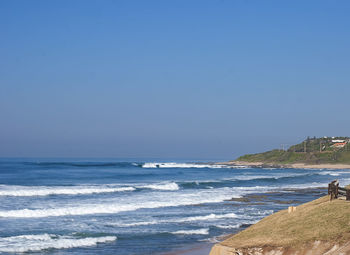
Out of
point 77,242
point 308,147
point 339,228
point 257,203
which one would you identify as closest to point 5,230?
point 77,242

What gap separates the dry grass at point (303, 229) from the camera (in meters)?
14.1

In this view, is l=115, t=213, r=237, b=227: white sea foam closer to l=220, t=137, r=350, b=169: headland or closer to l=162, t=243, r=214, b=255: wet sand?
l=162, t=243, r=214, b=255: wet sand

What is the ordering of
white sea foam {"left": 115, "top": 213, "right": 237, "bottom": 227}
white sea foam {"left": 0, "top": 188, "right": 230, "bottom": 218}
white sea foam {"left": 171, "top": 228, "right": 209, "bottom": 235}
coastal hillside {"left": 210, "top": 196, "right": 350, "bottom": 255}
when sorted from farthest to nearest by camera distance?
1. white sea foam {"left": 0, "top": 188, "right": 230, "bottom": 218}
2. white sea foam {"left": 115, "top": 213, "right": 237, "bottom": 227}
3. white sea foam {"left": 171, "top": 228, "right": 209, "bottom": 235}
4. coastal hillside {"left": 210, "top": 196, "right": 350, "bottom": 255}

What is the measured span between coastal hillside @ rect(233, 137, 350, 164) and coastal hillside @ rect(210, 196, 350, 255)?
124 metres

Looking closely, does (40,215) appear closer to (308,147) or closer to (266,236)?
(266,236)

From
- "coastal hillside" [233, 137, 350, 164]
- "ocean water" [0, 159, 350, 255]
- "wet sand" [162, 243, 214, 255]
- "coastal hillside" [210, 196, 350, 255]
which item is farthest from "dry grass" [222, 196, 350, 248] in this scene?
"coastal hillside" [233, 137, 350, 164]

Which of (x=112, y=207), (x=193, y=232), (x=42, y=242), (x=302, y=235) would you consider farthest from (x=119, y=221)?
(x=302, y=235)

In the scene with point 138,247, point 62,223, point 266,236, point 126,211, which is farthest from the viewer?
point 126,211

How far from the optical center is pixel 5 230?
24000 mm

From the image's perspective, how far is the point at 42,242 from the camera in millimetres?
20984

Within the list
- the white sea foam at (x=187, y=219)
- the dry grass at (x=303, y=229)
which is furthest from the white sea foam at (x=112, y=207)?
the dry grass at (x=303, y=229)

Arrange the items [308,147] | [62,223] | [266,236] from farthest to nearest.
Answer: [308,147]
[62,223]
[266,236]

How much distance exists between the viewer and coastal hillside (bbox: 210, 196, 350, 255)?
1371cm

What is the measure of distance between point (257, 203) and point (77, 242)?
748 inches
